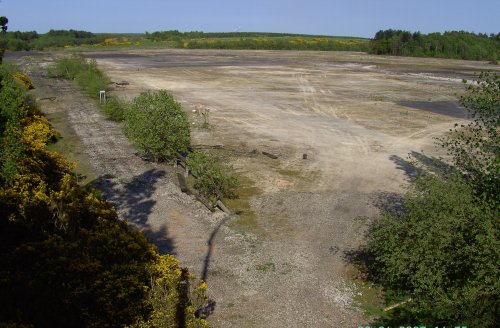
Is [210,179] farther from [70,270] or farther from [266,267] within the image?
[70,270]

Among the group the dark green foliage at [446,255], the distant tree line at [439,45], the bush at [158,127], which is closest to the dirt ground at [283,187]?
the bush at [158,127]

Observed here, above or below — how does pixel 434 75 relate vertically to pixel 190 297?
above

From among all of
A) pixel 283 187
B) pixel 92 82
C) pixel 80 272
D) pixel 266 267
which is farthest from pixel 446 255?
pixel 92 82

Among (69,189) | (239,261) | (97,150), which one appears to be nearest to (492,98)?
(239,261)

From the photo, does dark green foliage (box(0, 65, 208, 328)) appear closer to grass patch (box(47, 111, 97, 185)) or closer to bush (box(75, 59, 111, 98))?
grass patch (box(47, 111, 97, 185))

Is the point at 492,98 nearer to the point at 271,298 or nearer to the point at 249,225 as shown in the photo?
the point at 271,298

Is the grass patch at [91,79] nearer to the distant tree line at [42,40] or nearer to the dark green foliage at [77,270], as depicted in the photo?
the dark green foliage at [77,270]

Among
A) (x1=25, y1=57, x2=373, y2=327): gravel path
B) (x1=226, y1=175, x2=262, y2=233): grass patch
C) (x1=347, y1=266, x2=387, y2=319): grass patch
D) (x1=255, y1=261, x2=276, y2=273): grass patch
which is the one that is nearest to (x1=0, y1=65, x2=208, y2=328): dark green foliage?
(x1=25, y1=57, x2=373, y2=327): gravel path
